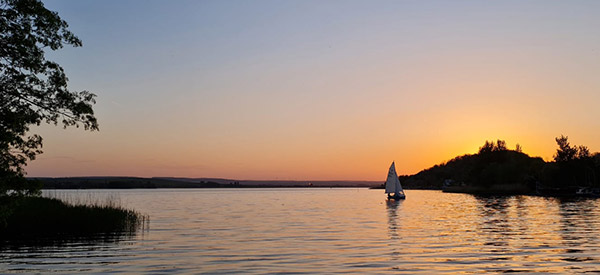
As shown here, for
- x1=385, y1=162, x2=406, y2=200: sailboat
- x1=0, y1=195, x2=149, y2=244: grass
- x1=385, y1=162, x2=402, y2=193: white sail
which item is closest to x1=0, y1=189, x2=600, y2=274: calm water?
x1=0, y1=195, x2=149, y2=244: grass

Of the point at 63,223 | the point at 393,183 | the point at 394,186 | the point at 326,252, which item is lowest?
the point at 326,252

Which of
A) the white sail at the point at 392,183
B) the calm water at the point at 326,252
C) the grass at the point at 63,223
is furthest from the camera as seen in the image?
the white sail at the point at 392,183

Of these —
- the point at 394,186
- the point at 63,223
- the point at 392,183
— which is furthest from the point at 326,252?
the point at 392,183

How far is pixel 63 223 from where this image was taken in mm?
43406

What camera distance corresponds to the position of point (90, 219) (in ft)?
148

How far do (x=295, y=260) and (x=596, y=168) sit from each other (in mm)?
158343

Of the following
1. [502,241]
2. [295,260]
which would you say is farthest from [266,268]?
[502,241]

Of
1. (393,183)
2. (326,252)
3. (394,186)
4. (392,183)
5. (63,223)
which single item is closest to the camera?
(326,252)

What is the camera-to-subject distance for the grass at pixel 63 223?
136 ft

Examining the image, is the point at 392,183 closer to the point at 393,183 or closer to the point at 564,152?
the point at 393,183

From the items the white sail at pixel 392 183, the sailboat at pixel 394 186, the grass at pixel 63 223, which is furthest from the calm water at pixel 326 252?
the white sail at pixel 392 183

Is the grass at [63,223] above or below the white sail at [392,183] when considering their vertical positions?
below

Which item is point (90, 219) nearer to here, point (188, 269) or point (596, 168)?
point (188, 269)

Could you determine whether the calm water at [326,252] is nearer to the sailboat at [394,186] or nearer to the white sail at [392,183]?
the sailboat at [394,186]
